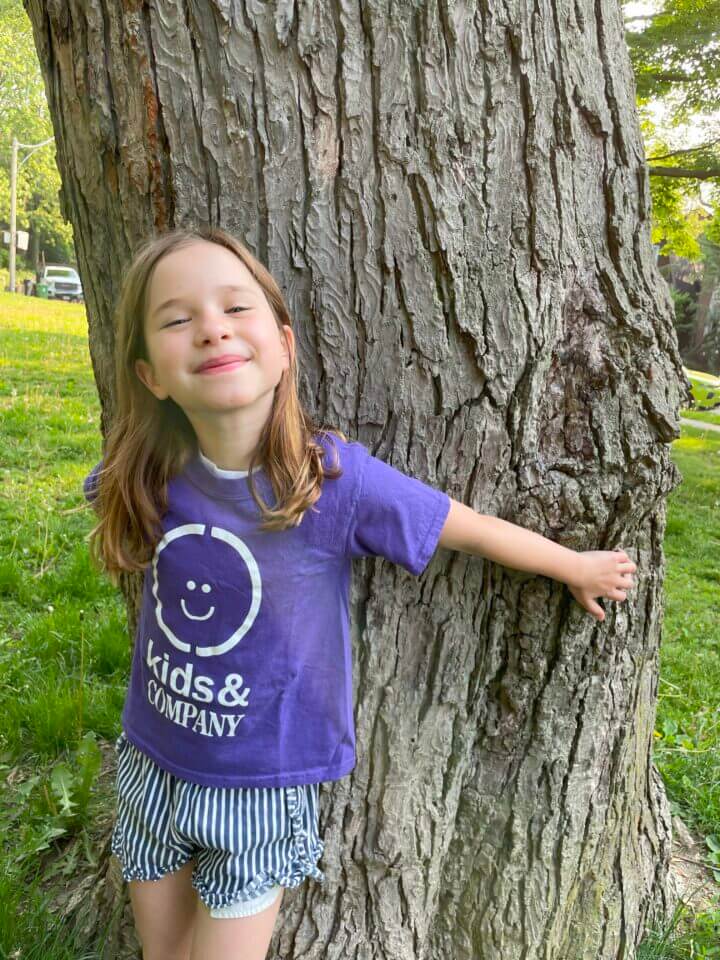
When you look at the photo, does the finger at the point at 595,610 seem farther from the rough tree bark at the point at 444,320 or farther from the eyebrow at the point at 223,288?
the eyebrow at the point at 223,288

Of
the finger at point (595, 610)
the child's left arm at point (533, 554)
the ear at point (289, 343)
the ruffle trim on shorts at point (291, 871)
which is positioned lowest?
the ruffle trim on shorts at point (291, 871)

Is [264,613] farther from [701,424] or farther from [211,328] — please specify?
[701,424]

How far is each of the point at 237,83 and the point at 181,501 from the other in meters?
0.86

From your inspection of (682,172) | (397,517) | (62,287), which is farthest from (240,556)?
(62,287)

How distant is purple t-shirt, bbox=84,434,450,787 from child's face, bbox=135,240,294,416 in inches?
7.8

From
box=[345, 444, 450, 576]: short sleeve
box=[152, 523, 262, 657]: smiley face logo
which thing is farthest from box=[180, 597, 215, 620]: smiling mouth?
box=[345, 444, 450, 576]: short sleeve

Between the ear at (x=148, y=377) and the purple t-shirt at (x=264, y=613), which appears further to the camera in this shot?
the ear at (x=148, y=377)

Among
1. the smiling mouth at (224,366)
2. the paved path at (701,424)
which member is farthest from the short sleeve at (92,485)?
the paved path at (701,424)

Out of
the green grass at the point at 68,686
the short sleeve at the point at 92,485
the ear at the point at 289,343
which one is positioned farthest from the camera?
the green grass at the point at 68,686

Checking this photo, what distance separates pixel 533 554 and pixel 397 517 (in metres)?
0.31

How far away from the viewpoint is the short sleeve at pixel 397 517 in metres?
1.55

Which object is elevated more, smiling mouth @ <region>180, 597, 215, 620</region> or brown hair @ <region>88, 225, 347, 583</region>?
brown hair @ <region>88, 225, 347, 583</region>

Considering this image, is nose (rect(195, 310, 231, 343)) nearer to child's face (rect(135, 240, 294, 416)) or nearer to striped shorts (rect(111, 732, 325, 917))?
child's face (rect(135, 240, 294, 416))

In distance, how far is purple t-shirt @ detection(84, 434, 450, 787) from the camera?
1.58m
